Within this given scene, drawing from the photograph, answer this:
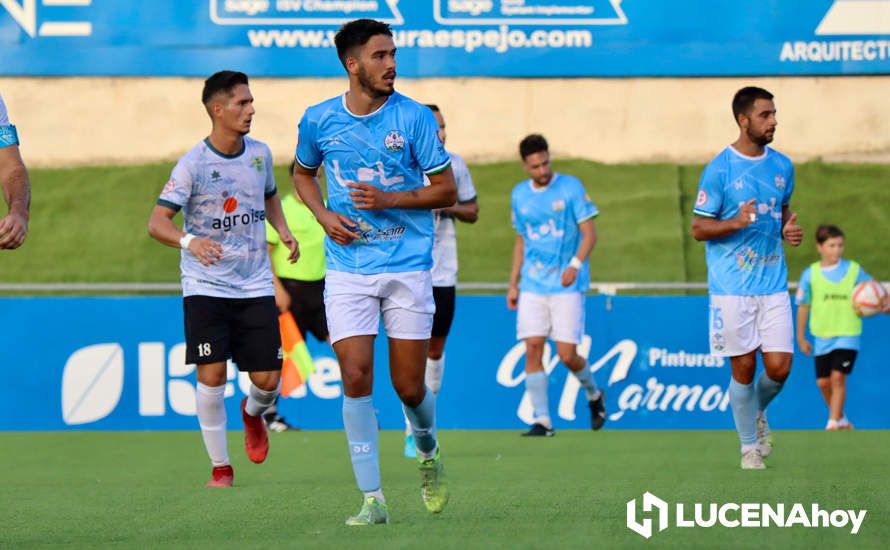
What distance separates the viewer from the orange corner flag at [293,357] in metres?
13.8

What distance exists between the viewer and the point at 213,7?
1853cm

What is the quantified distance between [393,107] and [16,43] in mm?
13755

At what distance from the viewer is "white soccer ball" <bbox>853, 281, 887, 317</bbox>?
557 inches

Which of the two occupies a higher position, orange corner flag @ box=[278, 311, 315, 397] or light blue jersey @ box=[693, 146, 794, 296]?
light blue jersey @ box=[693, 146, 794, 296]

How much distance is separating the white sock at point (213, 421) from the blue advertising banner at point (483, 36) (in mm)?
9111

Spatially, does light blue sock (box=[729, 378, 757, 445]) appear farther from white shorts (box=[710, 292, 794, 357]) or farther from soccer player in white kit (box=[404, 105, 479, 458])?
soccer player in white kit (box=[404, 105, 479, 458])

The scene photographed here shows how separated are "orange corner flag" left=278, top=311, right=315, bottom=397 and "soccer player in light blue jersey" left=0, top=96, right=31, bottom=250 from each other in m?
7.68

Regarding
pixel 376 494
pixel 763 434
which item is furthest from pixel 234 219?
pixel 763 434

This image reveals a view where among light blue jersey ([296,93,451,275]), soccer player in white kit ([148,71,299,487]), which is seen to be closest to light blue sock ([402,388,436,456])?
light blue jersey ([296,93,451,275])

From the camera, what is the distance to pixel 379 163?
23.2ft

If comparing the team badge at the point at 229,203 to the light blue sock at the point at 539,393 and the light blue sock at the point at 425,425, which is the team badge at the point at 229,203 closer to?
the light blue sock at the point at 425,425

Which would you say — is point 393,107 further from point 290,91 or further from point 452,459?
point 290,91

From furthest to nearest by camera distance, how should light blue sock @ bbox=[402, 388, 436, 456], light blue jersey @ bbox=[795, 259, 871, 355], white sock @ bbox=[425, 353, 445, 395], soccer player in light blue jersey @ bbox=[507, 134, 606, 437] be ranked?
1. light blue jersey @ bbox=[795, 259, 871, 355]
2. soccer player in light blue jersey @ bbox=[507, 134, 606, 437]
3. white sock @ bbox=[425, 353, 445, 395]
4. light blue sock @ bbox=[402, 388, 436, 456]

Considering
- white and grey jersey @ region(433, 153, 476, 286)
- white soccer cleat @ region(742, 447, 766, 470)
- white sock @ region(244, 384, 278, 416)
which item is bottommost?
white soccer cleat @ region(742, 447, 766, 470)
